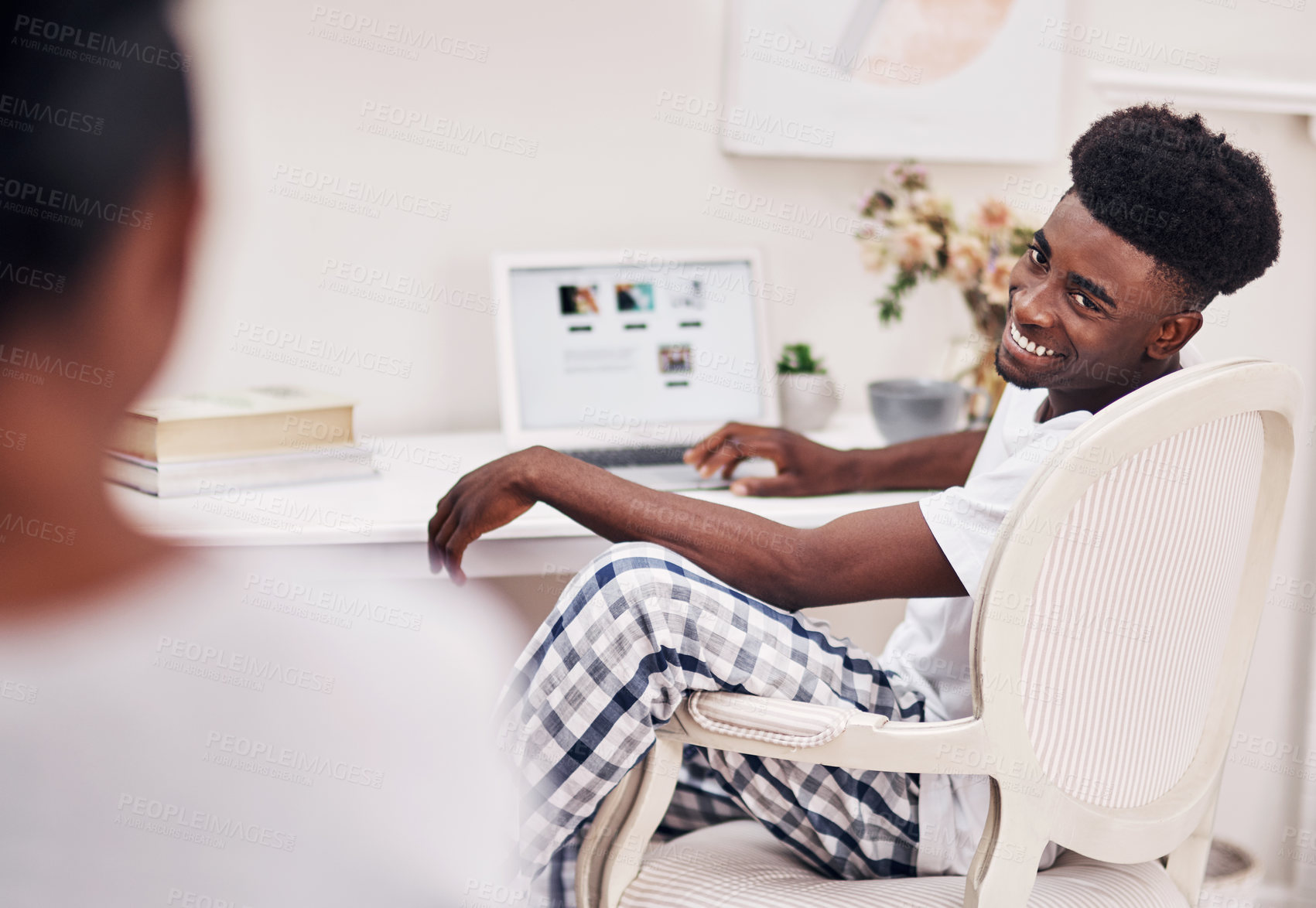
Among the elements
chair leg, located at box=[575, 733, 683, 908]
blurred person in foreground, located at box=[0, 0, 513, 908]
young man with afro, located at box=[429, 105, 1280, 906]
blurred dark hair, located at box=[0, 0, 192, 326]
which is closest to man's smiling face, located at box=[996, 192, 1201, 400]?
young man with afro, located at box=[429, 105, 1280, 906]

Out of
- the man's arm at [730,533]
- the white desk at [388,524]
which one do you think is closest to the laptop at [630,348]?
the white desk at [388,524]

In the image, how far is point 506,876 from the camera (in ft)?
2.66

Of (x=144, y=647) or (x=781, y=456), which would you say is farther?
(x=781, y=456)

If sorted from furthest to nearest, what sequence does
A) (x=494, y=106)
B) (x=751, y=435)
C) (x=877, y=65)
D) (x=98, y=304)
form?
1. (x=877, y=65)
2. (x=494, y=106)
3. (x=751, y=435)
4. (x=98, y=304)

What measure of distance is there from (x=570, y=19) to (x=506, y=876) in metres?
1.24

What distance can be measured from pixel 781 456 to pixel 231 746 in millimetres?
899

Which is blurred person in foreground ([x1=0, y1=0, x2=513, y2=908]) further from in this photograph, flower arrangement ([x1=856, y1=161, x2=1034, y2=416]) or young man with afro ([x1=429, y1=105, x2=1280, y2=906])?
flower arrangement ([x1=856, y1=161, x2=1034, y2=416])

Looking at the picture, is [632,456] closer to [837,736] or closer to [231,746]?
[837,736]

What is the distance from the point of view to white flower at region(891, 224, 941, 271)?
154 cm

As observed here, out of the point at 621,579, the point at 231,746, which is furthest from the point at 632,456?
the point at 231,746

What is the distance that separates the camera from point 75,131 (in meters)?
Result: 0.39

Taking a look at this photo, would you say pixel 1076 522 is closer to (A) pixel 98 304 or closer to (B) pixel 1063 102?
(A) pixel 98 304

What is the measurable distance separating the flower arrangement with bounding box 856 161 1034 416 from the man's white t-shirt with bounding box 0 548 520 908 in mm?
1101

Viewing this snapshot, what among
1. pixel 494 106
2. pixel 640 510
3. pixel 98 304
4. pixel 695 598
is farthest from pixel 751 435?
pixel 98 304
